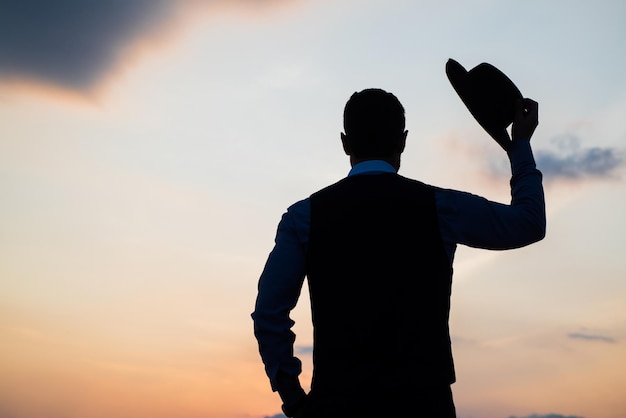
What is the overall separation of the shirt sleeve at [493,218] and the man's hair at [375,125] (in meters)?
0.39

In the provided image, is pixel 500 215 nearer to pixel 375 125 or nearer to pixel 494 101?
pixel 375 125

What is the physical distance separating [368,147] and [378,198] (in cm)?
33

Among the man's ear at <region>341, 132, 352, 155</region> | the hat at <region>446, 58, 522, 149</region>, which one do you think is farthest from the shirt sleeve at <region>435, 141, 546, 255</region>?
the man's ear at <region>341, 132, 352, 155</region>

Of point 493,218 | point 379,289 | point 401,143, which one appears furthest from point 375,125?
point 379,289

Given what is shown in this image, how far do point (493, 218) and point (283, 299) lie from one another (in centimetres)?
115

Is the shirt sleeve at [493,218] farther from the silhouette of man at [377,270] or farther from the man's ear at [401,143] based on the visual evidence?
the man's ear at [401,143]

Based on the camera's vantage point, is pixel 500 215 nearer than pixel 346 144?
Yes

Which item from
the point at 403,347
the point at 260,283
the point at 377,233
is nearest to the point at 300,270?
the point at 260,283

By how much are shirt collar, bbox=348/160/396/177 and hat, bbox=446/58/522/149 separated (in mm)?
759

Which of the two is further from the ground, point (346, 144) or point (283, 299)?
point (346, 144)

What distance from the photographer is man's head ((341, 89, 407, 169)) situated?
371 centimetres

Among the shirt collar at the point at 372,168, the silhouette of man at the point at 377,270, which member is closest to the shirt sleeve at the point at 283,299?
the silhouette of man at the point at 377,270

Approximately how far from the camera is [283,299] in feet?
12.2

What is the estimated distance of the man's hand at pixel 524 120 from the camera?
3975mm
